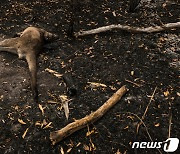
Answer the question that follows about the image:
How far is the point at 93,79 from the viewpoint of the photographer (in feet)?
18.0

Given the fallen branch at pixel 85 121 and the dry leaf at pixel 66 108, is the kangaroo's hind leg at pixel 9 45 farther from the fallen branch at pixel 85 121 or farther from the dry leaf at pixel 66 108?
the fallen branch at pixel 85 121

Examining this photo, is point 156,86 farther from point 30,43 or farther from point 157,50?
point 30,43

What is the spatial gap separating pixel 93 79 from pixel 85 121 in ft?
4.32

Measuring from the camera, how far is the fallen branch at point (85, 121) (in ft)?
13.5

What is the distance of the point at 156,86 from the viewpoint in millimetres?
5344

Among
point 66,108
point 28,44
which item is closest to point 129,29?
point 28,44

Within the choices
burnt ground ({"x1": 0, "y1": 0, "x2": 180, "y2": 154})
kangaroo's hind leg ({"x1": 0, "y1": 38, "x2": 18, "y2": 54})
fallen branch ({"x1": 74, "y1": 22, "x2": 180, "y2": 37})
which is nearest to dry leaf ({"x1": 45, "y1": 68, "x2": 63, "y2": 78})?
burnt ground ({"x1": 0, "y1": 0, "x2": 180, "y2": 154})

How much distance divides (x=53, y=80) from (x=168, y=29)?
146 inches

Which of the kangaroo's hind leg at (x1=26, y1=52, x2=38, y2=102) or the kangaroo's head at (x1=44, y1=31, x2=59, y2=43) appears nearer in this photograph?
the kangaroo's hind leg at (x1=26, y1=52, x2=38, y2=102)

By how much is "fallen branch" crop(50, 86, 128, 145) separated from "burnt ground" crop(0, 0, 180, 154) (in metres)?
0.10

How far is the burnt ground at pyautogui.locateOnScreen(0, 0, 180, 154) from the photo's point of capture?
169 inches

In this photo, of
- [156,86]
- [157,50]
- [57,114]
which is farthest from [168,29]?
[57,114]

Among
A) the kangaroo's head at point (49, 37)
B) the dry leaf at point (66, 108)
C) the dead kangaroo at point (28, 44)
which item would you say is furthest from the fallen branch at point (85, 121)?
the kangaroo's head at point (49, 37)

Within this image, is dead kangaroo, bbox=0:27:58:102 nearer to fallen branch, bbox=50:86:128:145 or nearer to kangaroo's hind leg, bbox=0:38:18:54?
kangaroo's hind leg, bbox=0:38:18:54
